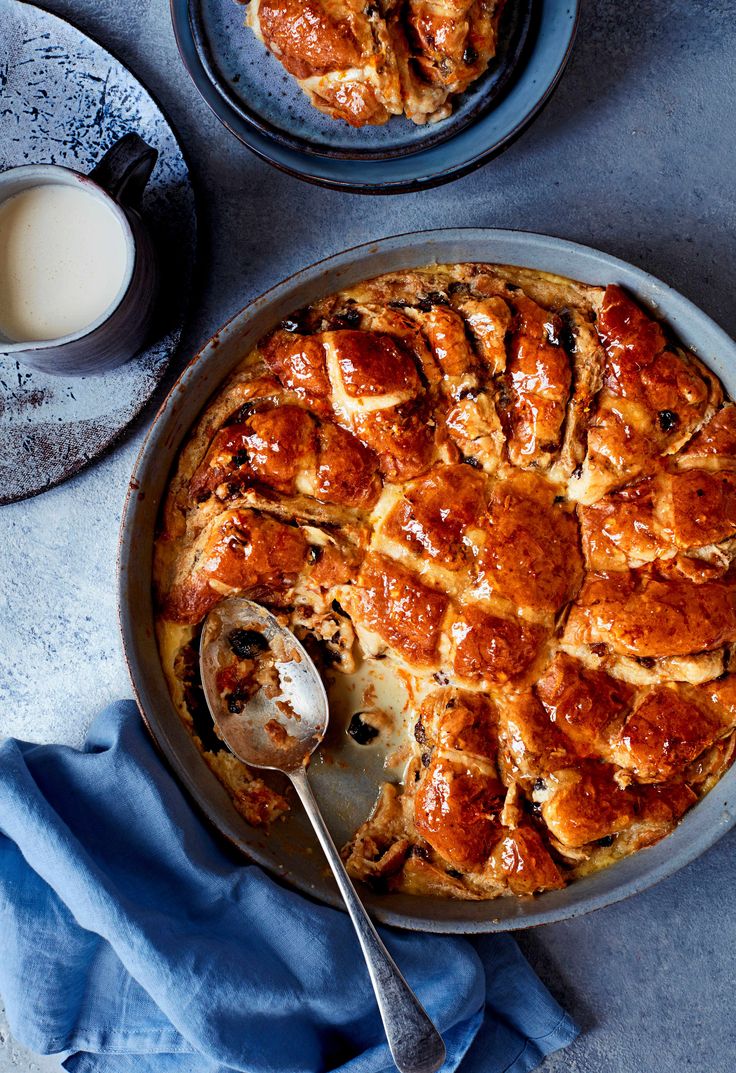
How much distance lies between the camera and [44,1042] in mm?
2811

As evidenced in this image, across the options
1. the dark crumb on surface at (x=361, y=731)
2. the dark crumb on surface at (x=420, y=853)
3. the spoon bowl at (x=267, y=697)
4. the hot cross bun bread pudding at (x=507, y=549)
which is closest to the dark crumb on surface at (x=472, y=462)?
the hot cross bun bread pudding at (x=507, y=549)

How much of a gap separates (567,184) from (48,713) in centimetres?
270

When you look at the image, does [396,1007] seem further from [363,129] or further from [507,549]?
[363,129]

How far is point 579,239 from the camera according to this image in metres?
3.21

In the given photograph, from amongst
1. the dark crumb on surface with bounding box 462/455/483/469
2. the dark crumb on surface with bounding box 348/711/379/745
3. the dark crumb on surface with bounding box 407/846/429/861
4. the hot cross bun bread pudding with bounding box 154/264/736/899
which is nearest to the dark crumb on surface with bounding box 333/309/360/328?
the hot cross bun bread pudding with bounding box 154/264/736/899

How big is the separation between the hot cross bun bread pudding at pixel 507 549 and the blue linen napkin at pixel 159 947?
33 cm

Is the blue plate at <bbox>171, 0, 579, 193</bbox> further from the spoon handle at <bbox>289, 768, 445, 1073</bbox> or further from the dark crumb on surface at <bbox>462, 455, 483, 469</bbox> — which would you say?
the spoon handle at <bbox>289, 768, 445, 1073</bbox>

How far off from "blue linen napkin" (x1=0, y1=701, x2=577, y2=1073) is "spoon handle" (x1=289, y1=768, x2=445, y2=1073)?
159 millimetres

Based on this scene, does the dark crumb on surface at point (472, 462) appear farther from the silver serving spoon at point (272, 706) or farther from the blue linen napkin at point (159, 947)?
the blue linen napkin at point (159, 947)

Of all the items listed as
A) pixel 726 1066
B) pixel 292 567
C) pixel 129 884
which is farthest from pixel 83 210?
pixel 726 1066

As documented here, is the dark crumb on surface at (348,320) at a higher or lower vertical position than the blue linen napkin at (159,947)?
higher

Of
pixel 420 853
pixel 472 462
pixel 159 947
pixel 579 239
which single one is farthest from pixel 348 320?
pixel 159 947

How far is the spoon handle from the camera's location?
2678mm

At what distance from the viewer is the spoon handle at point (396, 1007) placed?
268 centimetres
